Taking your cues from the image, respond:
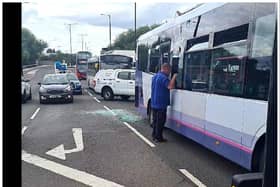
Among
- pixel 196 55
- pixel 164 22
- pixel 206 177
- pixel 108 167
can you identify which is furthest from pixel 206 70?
pixel 164 22

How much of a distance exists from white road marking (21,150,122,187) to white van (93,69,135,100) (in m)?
13.1

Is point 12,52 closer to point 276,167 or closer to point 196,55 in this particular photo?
point 276,167

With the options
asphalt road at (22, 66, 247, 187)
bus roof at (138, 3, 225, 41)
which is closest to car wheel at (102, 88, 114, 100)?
asphalt road at (22, 66, 247, 187)

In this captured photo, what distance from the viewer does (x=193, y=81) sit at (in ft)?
23.2

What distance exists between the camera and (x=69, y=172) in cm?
610

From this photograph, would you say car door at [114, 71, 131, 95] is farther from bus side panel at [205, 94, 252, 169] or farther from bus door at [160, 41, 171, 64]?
bus side panel at [205, 94, 252, 169]

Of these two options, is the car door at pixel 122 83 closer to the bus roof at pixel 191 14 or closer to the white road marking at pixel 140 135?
the white road marking at pixel 140 135

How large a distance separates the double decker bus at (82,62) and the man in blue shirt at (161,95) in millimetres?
35820

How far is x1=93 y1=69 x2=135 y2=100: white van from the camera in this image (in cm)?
2025

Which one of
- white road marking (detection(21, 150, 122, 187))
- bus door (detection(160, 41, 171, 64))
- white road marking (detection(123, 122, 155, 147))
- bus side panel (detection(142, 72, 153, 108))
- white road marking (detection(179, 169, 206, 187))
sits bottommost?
white road marking (detection(123, 122, 155, 147))

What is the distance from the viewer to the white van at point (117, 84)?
20250 mm

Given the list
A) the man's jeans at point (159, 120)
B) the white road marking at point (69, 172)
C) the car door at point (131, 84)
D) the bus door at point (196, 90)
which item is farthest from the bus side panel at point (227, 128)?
the car door at point (131, 84)

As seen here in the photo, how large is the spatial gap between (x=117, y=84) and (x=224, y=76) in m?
14.9

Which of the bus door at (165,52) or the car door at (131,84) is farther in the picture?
the car door at (131,84)
